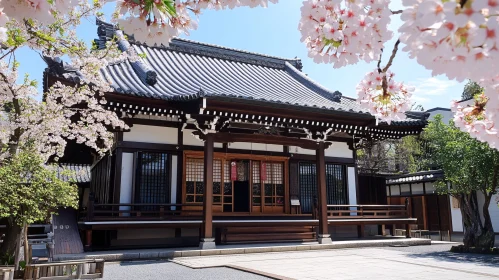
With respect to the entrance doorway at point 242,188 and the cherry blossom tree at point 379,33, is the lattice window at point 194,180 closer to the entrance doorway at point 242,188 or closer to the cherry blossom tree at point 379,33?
the entrance doorway at point 242,188

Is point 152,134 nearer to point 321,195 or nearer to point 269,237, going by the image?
point 269,237

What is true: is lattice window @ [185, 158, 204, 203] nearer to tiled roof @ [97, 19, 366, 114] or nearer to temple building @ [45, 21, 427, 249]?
temple building @ [45, 21, 427, 249]

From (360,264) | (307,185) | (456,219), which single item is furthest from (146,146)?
(456,219)

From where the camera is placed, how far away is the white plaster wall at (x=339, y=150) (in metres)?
14.0

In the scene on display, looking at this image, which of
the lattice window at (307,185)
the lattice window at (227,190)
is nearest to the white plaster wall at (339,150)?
the lattice window at (307,185)

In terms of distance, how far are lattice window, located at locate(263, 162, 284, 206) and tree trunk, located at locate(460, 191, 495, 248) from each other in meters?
5.67

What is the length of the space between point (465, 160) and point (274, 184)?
5.85 m

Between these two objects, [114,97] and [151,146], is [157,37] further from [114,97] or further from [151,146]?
[151,146]

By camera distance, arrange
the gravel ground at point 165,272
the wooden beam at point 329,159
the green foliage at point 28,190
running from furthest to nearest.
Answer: the wooden beam at point 329,159 < the gravel ground at point 165,272 < the green foliage at point 28,190

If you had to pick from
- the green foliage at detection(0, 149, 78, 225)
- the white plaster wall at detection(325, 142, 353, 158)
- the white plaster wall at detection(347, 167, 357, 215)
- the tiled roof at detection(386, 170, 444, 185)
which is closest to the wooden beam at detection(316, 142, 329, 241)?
the white plaster wall at detection(325, 142, 353, 158)

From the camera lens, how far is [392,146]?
79.9 feet

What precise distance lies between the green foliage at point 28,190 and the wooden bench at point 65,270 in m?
0.78

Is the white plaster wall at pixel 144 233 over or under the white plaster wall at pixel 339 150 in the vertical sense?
under

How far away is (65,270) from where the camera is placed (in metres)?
5.82
